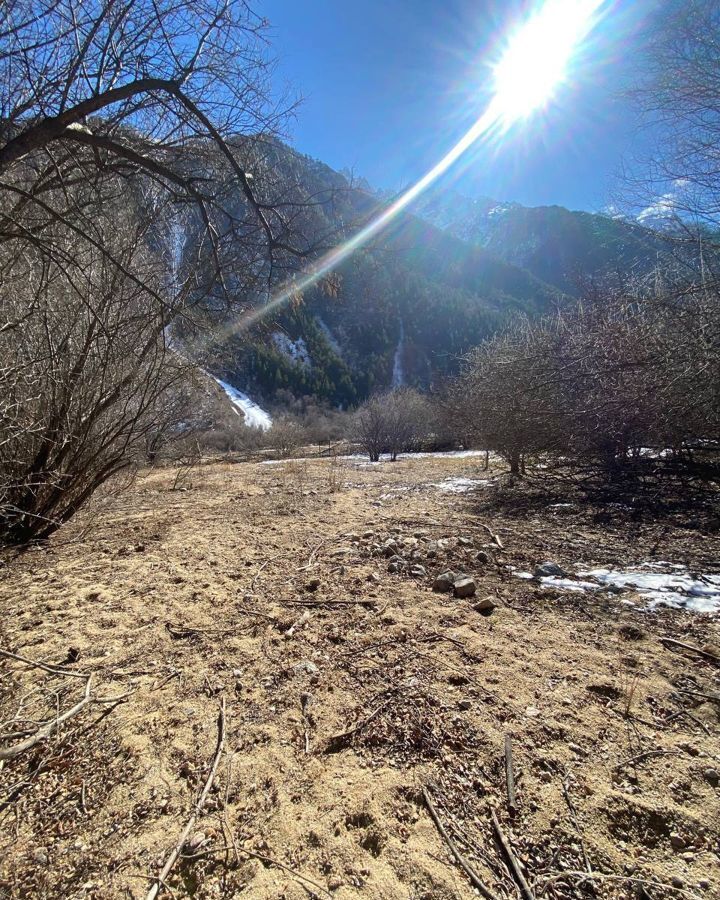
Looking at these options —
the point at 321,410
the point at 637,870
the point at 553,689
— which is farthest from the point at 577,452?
the point at 321,410

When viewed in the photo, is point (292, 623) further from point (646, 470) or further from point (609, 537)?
point (646, 470)

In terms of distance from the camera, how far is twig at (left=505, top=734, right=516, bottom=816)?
1.27 metres

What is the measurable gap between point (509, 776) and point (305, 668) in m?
1.05

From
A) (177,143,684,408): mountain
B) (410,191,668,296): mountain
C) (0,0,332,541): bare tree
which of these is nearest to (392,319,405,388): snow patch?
(177,143,684,408): mountain

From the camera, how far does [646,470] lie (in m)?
6.00

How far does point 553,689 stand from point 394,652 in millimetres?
780

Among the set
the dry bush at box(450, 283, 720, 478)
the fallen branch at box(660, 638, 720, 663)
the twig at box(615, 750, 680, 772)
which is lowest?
the twig at box(615, 750, 680, 772)

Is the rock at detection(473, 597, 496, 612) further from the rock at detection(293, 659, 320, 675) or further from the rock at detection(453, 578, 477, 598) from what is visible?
the rock at detection(293, 659, 320, 675)

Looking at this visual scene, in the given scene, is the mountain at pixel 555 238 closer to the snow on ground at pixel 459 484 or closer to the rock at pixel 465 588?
the rock at pixel 465 588

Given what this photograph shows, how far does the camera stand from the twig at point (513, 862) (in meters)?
1.03

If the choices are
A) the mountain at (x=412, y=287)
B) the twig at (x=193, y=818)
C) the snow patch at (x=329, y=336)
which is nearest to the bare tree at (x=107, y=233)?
the mountain at (x=412, y=287)

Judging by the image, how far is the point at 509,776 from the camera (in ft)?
4.46

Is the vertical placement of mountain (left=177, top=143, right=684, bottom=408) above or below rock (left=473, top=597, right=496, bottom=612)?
above

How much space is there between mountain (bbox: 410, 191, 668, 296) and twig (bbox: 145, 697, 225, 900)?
3.71m
